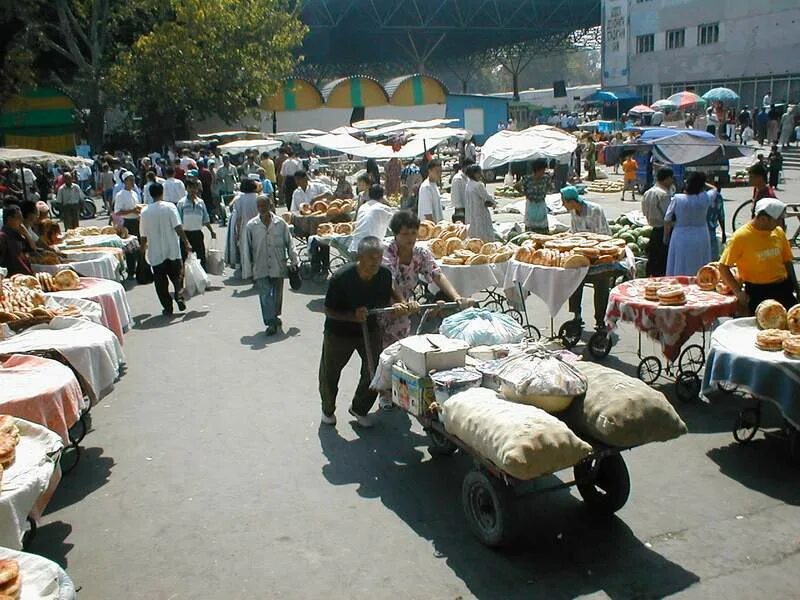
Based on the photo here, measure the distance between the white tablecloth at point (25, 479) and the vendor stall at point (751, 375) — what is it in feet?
15.3

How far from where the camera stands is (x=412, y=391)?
5430mm

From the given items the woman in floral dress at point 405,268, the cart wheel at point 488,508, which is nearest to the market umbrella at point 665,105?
the woman in floral dress at point 405,268

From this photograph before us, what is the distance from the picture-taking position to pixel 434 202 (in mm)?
13336

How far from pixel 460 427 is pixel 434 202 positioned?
8.93m

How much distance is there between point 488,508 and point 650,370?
3376 millimetres

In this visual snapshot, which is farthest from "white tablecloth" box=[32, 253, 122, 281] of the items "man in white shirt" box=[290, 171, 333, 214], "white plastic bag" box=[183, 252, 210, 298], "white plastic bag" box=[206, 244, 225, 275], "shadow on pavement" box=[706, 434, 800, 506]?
"shadow on pavement" box=[706, 434, 800, 506]

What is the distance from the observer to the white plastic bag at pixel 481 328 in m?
5.90

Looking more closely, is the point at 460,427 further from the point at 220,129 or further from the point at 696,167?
the point at 220,129

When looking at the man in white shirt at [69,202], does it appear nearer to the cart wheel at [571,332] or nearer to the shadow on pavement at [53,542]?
the cart wheel at [571,332]

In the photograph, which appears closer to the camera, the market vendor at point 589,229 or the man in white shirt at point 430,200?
the market vendor at point 589,229

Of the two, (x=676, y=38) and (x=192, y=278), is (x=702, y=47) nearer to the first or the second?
(x=676, y=38)

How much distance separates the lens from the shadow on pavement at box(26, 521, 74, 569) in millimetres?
5055

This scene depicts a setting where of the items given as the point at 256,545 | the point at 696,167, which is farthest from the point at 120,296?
the point at 696,167

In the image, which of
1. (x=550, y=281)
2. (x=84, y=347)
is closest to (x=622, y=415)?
(x=550, y=281)
